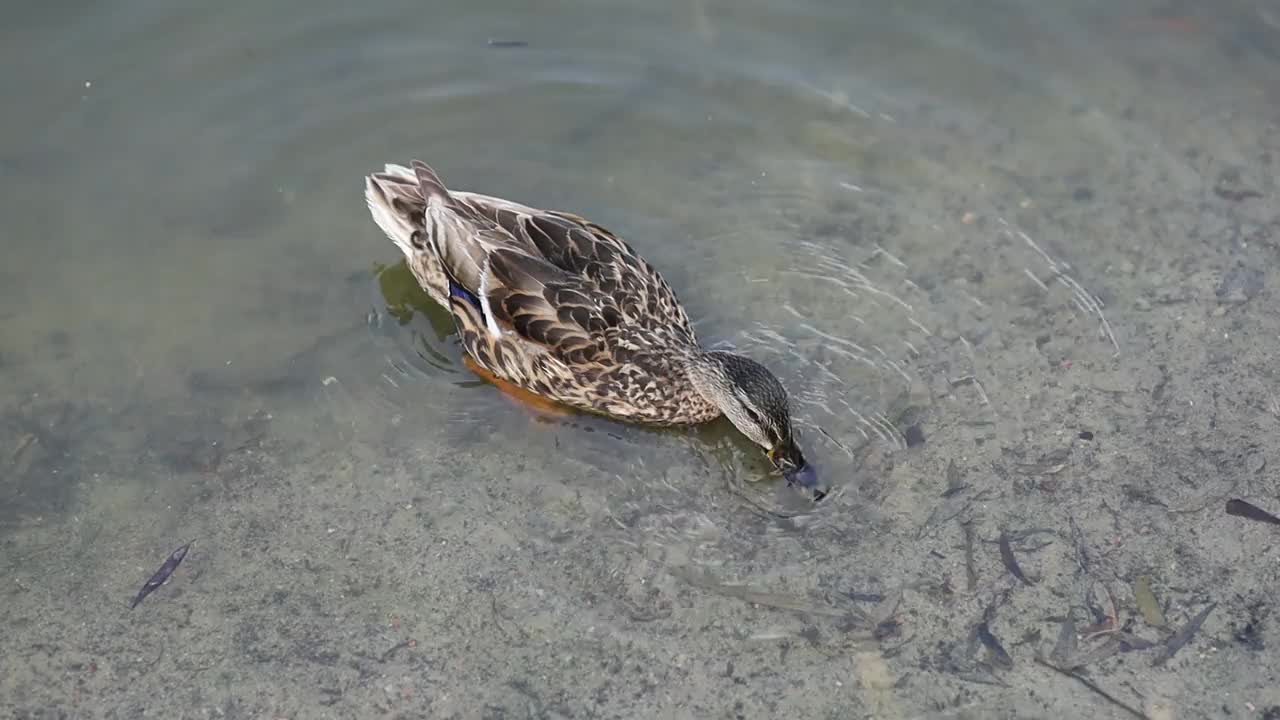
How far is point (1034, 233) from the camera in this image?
25.7 feet

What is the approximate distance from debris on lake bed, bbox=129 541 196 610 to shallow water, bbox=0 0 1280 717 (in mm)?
48

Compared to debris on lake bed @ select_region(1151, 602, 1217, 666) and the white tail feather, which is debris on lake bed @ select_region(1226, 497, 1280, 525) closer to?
debris on lake bed @ select_region(1151, 602, 1217, 666)

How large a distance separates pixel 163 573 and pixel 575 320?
2332 millimetres

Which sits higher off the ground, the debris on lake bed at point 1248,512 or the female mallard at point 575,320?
the female mallard at point 575,320

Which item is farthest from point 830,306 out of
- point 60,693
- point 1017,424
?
point 60,693

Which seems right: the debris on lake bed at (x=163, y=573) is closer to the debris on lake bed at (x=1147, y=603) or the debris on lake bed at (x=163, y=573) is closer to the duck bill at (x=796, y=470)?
the duck bill at (x=796, y=470)

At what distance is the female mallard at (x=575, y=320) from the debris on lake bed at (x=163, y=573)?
1.82 meters

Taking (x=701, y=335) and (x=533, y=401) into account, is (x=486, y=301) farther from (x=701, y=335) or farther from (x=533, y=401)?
(x=701, y=335)

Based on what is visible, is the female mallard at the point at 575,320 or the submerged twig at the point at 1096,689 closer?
the submerged twig at the point at 1096,689

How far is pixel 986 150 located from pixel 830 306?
1811 mm

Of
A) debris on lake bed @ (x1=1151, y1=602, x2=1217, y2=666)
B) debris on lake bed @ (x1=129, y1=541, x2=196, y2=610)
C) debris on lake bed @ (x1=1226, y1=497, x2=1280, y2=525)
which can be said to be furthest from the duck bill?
debris on lake bed @ (x1=129, y1=541, x2=196, y2=610)

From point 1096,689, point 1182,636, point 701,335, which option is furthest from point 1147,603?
point 701,335

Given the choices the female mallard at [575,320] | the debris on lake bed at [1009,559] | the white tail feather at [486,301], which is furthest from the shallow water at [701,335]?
the white tail feather at [486,301]

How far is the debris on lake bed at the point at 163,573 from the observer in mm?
6066
